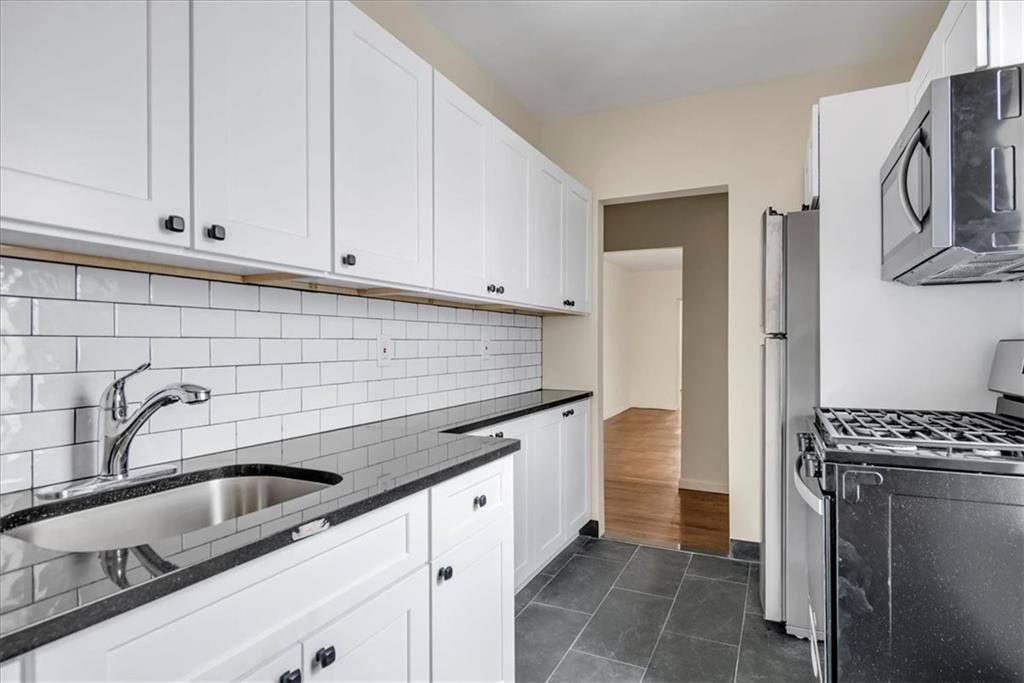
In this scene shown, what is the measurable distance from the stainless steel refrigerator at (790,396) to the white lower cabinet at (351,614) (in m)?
1.27

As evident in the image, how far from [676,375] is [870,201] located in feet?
25.4

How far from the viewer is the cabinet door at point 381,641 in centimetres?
109

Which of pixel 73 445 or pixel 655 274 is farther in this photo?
pixel 655 274

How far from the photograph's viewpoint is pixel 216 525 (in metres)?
0.98

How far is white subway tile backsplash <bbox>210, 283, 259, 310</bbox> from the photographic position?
62.9 inches

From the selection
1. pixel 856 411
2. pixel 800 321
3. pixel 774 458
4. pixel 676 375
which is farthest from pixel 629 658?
pixel 676 375

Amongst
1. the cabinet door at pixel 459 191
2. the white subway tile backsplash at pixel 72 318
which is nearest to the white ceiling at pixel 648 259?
the cabinet door at pixel 459 191

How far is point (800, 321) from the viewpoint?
7.57 feet

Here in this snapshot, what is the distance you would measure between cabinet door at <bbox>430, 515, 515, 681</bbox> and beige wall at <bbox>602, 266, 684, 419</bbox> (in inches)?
304

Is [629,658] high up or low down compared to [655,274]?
down

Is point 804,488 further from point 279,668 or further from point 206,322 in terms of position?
point 206,322

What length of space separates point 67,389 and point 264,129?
0.76m

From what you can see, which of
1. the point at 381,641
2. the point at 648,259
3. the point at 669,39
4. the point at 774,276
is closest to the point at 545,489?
the point at 774,276

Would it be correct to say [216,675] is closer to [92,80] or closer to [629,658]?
[92,80]
